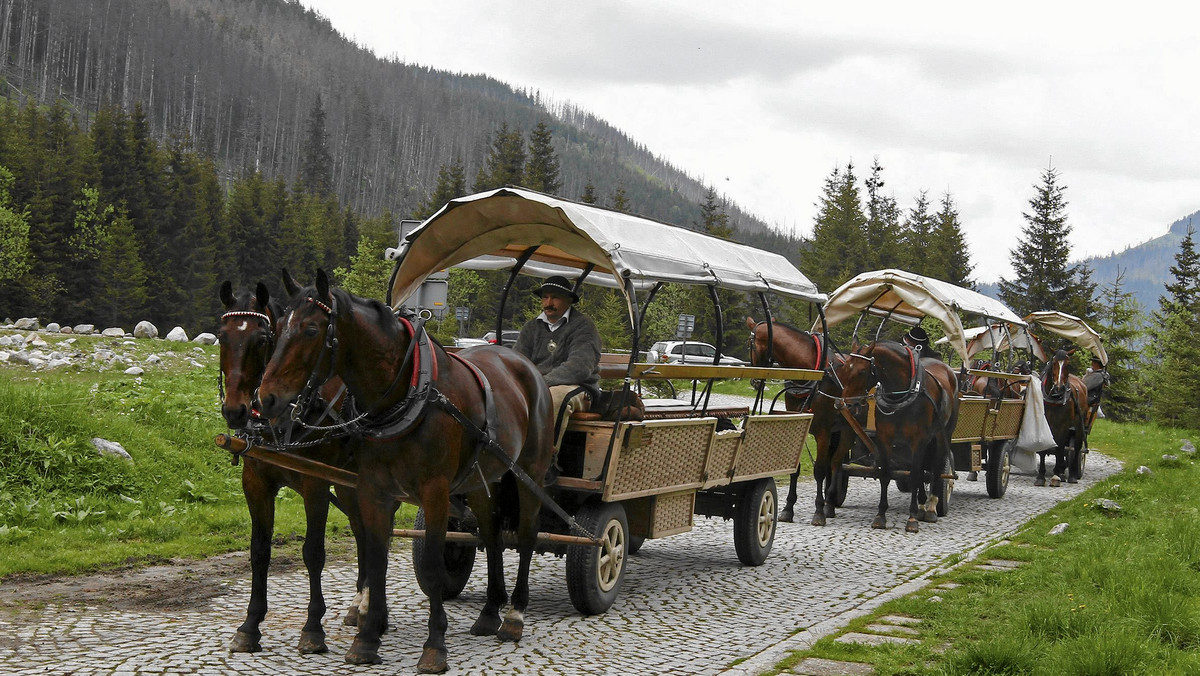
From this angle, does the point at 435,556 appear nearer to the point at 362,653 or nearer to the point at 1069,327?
the point at 362,653

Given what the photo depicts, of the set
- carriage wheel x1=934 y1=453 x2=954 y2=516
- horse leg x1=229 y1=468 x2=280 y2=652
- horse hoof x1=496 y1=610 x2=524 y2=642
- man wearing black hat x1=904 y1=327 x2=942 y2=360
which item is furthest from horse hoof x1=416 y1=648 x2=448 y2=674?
man wearing black hat x1=904 y1=327 x2=942 y2=360

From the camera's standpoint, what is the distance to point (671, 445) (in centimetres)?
818

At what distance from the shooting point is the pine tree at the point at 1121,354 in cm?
4300

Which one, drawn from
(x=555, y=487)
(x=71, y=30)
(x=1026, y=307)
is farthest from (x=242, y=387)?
(x=71, y=30)

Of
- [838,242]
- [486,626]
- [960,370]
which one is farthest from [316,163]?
[486,626]

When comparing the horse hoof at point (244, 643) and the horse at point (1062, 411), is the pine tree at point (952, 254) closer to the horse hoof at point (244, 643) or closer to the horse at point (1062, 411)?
the horse at point (1062, 411)

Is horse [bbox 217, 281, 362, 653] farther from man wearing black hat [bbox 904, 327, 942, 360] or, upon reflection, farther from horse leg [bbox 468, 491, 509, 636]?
man wearing black hat [bbox 904, 327, 942, 360]

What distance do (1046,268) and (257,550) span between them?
54.2 metres

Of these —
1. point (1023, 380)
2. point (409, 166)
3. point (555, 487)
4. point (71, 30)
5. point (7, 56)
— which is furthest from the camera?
point (409, 166)

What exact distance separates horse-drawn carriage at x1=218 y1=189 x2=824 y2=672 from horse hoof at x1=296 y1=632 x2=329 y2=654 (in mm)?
11

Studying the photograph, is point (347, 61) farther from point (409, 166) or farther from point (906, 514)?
point (906, 514)

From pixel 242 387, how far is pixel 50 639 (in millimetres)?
2069

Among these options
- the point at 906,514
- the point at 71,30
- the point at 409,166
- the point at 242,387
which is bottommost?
the point at 906,514

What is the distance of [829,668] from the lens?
5.99 m
